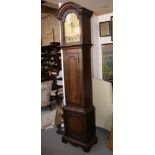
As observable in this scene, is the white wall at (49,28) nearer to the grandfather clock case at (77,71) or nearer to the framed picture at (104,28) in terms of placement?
the framed picture at (104,28)

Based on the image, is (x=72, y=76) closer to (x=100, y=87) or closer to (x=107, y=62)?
(x=100, y=87)

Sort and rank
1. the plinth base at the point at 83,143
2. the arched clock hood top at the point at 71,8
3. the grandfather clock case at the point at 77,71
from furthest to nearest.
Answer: the plinth base at the point at 83,143 → the grandfather clock case at the point at 77,71 → the arched clock hood top at the point at 71,8

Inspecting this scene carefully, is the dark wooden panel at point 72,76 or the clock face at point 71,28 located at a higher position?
the clock face at point 71,28

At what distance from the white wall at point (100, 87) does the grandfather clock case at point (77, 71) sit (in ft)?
1.24

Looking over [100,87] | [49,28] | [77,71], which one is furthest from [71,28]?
[49,28]

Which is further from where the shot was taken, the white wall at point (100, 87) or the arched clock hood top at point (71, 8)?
the white wall at point (100, 87)

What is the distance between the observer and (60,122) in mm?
3234

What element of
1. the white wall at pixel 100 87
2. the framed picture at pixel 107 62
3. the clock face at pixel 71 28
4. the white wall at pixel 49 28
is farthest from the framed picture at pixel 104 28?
the white wall at pixel 49 28

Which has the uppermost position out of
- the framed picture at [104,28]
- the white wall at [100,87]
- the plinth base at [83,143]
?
the framed picture at [104,28]

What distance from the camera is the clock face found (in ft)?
7.87

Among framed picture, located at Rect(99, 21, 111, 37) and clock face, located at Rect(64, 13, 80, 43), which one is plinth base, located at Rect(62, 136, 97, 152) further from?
framed picture, located at Rect(99, 21, 111, 37)

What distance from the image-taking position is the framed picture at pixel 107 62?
3236 millimetres
